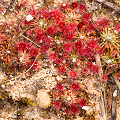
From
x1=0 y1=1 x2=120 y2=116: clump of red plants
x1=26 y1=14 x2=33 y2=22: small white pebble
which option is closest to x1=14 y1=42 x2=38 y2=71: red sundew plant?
x1=0 y1=1 x2=120 y2=116: clump of red plants

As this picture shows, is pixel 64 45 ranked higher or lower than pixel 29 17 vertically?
lower

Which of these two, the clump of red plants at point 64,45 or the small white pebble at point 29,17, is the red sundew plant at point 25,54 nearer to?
the clump of red plants at point 64,45

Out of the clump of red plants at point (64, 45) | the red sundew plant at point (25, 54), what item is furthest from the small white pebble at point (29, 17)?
the red sundew plant at point (25, 54)

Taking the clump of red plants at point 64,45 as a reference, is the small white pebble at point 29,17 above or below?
above

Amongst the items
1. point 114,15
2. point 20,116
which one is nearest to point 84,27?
point 114,15

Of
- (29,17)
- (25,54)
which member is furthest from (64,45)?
(29,17)

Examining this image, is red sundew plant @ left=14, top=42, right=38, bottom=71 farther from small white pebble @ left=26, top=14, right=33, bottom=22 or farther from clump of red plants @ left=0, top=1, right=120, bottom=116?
small white pebble @ left=26, top=14, right=33, bottom=22

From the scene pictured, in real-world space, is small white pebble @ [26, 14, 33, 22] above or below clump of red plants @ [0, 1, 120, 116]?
above

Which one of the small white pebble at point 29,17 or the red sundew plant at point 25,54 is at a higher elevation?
the small white pebble at point 29,17

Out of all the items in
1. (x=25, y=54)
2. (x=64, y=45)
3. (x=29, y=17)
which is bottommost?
(x=25, y=54)

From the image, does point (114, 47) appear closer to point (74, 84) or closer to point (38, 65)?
point (74, 84)

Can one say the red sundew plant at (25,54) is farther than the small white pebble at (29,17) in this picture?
No

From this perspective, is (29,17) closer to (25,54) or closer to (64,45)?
(25,54)
